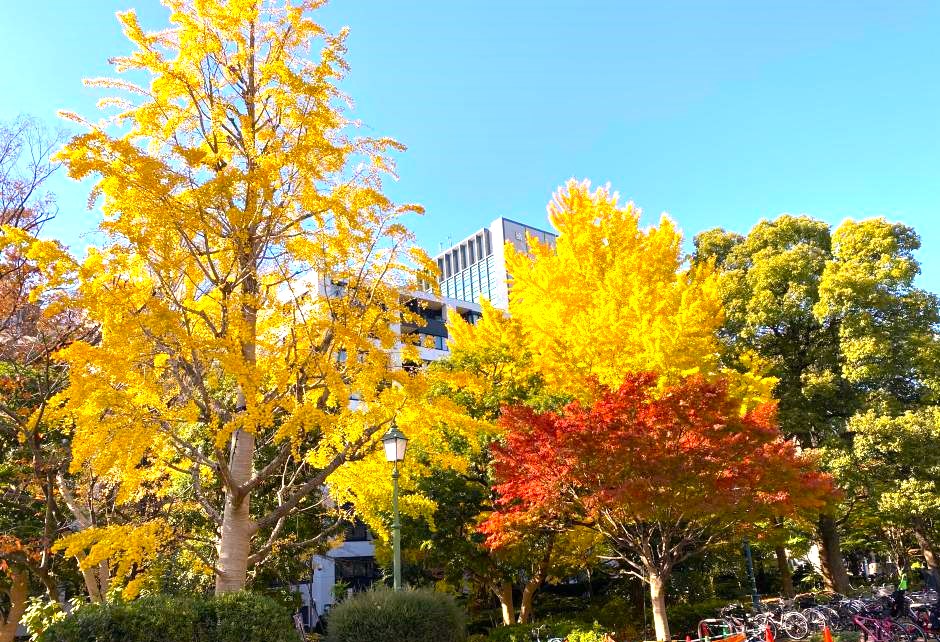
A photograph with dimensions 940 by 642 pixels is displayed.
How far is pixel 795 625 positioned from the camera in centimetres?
1498

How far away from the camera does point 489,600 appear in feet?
78.9

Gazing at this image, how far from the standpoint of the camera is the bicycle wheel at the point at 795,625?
14734 millimetres

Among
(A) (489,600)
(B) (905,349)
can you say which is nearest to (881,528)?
(B) (905,349)

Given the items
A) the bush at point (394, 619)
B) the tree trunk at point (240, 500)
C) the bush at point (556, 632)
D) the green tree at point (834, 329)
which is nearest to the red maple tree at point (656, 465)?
the bush at point (556, 632)

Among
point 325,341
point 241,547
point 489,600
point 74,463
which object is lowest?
point 489,600

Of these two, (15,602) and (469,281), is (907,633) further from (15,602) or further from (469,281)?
(469,281)

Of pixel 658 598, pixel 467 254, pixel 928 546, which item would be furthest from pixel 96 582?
pixel 467 254

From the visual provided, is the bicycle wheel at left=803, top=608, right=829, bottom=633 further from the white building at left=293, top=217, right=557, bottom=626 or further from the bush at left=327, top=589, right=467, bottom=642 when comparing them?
the white building at left=293, top=217, right=557, bottom=626

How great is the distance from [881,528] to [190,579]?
95.8 feet

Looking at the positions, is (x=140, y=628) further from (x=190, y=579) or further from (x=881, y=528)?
(x=881, y=528)

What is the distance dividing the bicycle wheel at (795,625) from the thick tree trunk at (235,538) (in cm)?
1205

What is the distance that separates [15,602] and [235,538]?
1351 centimetres

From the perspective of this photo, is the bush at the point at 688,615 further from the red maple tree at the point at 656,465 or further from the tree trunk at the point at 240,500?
the tree trunk at the point at 240,500

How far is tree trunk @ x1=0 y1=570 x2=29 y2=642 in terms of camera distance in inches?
662
